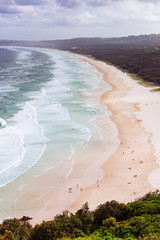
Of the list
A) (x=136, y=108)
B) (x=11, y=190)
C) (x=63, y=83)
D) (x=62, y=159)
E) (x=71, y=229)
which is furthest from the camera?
(x=63, y=83)

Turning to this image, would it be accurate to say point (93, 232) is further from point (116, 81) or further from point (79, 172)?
point (116, 81)

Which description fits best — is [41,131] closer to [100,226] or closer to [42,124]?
[42,124]

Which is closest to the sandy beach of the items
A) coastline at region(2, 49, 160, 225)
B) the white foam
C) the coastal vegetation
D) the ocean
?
coastline at region(2, 49, 160, 225)

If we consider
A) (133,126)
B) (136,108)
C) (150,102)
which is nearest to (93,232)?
(133,126)

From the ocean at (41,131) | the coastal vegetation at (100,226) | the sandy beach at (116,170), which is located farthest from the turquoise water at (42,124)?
the coastal vegetation at (100,226)

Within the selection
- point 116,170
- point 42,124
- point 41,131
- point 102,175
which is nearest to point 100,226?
point 102,175

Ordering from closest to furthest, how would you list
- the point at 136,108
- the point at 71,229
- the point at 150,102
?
the point at 71,229 < the point at 136,108 < the point at 150,102

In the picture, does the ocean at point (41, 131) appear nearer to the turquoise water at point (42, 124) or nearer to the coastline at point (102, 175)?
the turquoise water at point (42, 124)
